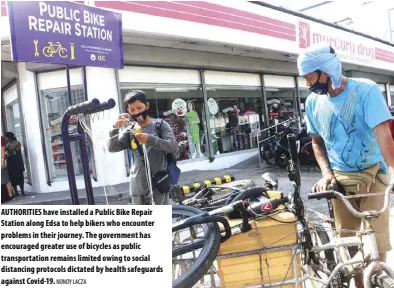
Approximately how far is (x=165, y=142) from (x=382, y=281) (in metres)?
1.06

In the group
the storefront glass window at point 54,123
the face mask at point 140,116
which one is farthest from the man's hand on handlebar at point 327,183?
the storefront glass window at point 54,123

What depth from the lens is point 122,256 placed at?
4.45ft

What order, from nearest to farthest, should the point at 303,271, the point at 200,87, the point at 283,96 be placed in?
the point at 303,271 < the point at 200,87 < the point at 283,96

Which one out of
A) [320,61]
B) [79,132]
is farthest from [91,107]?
[320,61]

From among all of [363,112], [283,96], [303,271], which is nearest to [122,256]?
[303,271]

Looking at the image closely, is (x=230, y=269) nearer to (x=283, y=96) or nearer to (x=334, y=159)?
(x=334, y=159)

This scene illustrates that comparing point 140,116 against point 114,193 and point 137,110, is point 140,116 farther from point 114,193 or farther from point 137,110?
point 114,193

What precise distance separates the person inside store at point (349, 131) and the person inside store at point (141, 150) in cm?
73

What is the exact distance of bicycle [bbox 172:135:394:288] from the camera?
1202mm

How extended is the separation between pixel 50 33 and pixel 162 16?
10.7ft

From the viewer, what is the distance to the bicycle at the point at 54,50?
1.65 meters

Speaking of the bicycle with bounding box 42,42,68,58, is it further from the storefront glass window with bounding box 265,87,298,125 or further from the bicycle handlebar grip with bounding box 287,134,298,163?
the storefront glass window with bounding box 265,87,298,125

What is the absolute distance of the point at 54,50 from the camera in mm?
1681

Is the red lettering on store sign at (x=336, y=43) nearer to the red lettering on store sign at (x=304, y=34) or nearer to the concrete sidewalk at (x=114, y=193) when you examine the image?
the red lettering on store sign at (x=304, y=34)
